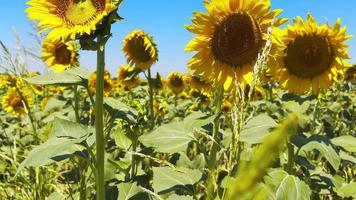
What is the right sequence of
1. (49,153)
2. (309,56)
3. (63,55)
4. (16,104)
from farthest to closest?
(16,104), (63,55), (309,56), (49,153)

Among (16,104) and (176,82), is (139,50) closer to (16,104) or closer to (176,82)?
(16,104)

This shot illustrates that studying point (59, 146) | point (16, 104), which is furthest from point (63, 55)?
point (59, 146)

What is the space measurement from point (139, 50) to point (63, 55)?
0.89 m

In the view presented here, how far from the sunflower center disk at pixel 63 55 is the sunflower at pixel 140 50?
0.81 meters

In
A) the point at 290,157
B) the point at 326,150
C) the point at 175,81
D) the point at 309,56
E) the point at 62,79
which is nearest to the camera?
the point at 62,79

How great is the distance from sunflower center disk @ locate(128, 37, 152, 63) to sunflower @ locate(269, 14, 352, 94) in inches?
84.3

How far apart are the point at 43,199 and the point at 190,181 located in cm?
81

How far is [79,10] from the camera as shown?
1.98 meters

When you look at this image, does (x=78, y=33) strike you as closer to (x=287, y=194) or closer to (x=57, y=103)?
(x=287, y=194)

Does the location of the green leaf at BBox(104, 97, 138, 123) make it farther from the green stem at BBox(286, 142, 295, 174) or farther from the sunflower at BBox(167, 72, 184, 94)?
the sunflower at BBox(167, 72, 184, 94)

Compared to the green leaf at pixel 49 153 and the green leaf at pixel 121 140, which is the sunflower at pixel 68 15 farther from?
the green leaf at pixel 121 140

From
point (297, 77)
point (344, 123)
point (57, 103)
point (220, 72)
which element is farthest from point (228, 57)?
point (344, 123)

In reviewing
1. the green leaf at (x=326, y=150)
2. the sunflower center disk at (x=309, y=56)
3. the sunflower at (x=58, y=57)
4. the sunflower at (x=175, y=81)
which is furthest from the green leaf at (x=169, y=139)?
the sunflower at (x=175, y=81)

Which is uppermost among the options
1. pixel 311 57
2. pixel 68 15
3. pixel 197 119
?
pixel 68 15
